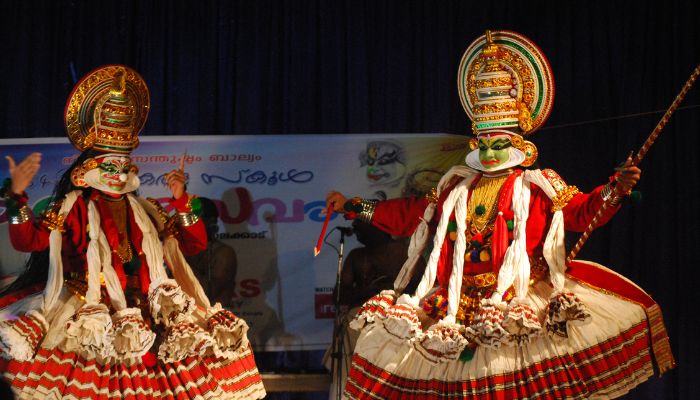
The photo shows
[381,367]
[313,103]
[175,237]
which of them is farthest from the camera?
[313,103]

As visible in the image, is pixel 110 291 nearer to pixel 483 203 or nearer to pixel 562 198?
pixel 483 203

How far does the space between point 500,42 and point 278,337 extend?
6.40 feet

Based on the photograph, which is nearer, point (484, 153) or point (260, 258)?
point (484, 153)

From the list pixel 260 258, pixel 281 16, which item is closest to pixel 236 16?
pixel 281 16

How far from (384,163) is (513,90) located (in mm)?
1222

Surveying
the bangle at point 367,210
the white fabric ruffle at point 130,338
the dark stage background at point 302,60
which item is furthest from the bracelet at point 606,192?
the white fabric ruffle at point 130,338

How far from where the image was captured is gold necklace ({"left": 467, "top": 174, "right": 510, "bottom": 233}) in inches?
168

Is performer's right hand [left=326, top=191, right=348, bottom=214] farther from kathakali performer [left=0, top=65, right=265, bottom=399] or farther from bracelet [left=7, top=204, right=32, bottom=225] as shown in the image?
bracelet [left=7, top=204, right=32, bottom=225]

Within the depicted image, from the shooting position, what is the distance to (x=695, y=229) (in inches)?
200

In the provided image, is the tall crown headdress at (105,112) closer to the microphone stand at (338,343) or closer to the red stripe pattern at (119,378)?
the red stripe pattern at (119,378)

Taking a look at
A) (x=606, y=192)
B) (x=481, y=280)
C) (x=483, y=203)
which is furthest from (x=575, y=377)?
(x=483, y=203)

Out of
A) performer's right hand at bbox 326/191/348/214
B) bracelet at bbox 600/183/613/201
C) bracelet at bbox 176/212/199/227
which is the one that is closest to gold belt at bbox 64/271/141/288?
bracelet at bbox 176/212/199/227

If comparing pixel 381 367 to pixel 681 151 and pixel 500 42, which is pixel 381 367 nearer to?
pixel 500 42

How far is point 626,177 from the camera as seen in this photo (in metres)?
3.84
